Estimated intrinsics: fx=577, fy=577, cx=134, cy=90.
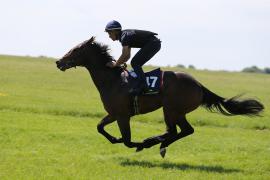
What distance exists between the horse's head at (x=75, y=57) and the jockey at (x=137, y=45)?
0.65 meters

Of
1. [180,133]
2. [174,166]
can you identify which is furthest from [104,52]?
[174,166]

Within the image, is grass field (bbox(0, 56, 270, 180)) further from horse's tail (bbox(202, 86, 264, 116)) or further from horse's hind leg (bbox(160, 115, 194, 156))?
horse's tail (bbox(202, 86, 264, 116))

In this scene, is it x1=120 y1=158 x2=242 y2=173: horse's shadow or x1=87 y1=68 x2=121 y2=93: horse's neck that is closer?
x1=120 y1=158 x2=242 y2=173: horse's shadow

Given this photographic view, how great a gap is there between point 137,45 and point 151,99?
1232 mm

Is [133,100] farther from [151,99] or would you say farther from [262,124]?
[262,124]

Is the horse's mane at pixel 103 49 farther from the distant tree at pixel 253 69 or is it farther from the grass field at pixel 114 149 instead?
the distant tree at pixel 253 69

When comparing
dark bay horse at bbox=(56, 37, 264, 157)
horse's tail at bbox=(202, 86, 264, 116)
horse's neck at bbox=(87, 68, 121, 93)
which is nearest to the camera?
dark bay horse at bbox=(56, 37, 264, 157)

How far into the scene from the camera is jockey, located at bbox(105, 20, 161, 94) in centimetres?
1235

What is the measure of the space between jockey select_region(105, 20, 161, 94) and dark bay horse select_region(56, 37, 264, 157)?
328mm

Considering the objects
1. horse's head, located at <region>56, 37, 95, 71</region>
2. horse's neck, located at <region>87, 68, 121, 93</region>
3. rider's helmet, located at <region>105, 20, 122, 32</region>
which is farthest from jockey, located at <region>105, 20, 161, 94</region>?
horse's head, located at <region>56, 37, 95, 71</region>

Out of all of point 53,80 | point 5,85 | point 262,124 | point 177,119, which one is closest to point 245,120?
point 262,124

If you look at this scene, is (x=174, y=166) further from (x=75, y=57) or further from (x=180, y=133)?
(x=75, y=57)

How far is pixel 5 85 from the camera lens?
1479 inches

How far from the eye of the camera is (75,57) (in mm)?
12836
